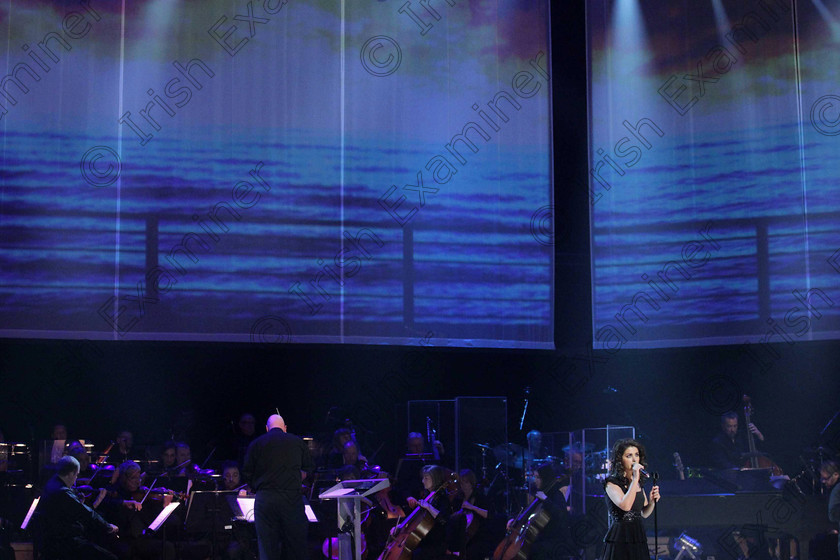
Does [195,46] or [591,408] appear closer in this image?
[195,46]

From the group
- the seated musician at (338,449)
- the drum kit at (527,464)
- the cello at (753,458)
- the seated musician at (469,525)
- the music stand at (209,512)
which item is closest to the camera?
the music stand at (209,512)

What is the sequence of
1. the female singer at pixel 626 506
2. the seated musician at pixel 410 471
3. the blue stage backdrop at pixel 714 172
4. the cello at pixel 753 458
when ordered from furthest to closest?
the blue stage backdrop at pixel 714 172, the cello at pixel 753 458, the seated musician at pixel 410 471, the female singer at pixel 626 506

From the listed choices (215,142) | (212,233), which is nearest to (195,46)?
(215,142)

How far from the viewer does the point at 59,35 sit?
9398 mm

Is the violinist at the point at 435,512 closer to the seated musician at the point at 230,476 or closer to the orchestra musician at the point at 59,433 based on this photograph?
the seated musician at the point at 230,476

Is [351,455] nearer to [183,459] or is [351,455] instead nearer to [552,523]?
[183,459]

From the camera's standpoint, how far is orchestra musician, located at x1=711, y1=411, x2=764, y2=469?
9.25 metres

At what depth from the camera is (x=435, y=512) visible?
25.8 ft

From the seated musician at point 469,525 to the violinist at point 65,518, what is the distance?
2.83 metres

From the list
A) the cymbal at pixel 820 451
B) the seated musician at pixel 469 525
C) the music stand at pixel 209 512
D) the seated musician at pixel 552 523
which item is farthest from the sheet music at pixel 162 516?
the cymbal at pixel 820 451

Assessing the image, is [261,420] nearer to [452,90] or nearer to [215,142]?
[215,142]

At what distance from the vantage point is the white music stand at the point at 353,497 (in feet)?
23.7

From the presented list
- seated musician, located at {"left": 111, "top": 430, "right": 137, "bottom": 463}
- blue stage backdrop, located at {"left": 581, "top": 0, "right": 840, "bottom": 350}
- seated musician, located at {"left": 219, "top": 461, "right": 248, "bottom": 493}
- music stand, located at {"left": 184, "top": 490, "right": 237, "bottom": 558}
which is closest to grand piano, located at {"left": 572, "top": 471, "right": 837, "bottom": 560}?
blue stage backdrop, located at {"left": 581, "top": 0, "right": 840, "bottom": 350}

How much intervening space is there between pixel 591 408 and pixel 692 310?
1.55 m
